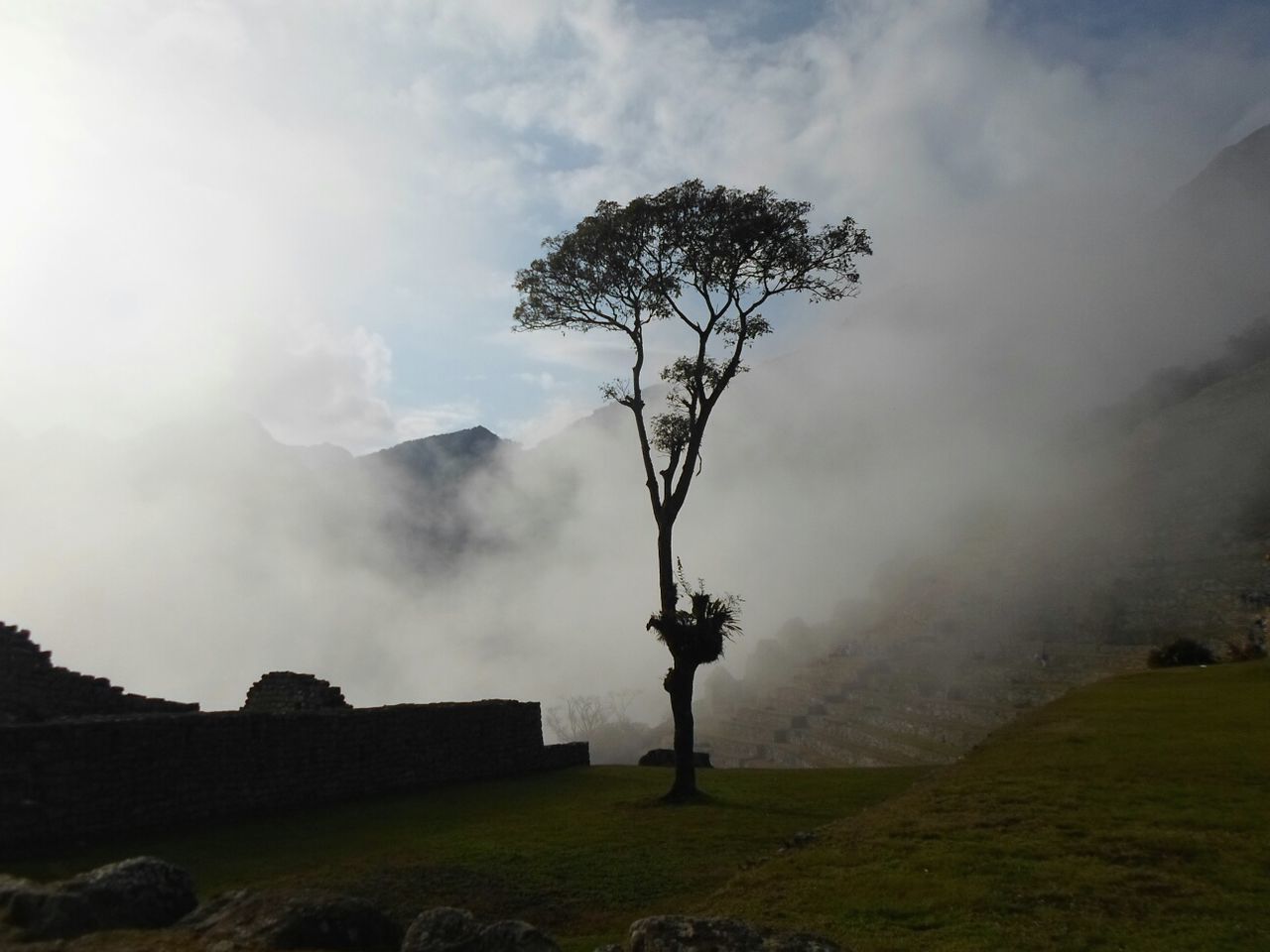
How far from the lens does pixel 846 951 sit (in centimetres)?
702

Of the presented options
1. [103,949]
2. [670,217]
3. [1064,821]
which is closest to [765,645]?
[670,217]

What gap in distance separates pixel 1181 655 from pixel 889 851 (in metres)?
37.1

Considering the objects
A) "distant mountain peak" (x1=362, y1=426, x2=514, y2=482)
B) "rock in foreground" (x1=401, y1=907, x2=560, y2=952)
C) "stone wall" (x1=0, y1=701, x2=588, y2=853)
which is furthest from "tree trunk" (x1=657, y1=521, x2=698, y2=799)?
"distant mountain peak" (x1=362, y1=426, x2=514, y2=482)

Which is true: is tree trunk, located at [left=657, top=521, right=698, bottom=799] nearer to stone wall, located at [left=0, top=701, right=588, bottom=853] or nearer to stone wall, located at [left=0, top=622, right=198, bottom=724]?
stone wall, located at [left=0, top=701, right=588, bottom=853]

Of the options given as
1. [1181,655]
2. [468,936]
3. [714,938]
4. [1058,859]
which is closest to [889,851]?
[1058,859]

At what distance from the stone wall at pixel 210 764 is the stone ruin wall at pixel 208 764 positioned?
19 millimetres

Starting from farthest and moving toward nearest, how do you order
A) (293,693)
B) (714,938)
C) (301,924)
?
(293,693) < (301,924) < (714,938)

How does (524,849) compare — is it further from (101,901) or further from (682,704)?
(682,704)

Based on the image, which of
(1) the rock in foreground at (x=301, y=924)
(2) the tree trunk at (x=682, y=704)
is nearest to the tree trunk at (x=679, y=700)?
(2) the tree trunk at (x=682, y=704)

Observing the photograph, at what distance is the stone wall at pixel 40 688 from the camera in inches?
711

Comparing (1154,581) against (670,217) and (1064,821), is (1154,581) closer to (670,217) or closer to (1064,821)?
(670,217)

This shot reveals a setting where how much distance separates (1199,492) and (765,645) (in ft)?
124

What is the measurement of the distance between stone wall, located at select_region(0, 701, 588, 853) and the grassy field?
35.2 inches

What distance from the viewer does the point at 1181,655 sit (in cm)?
4156
